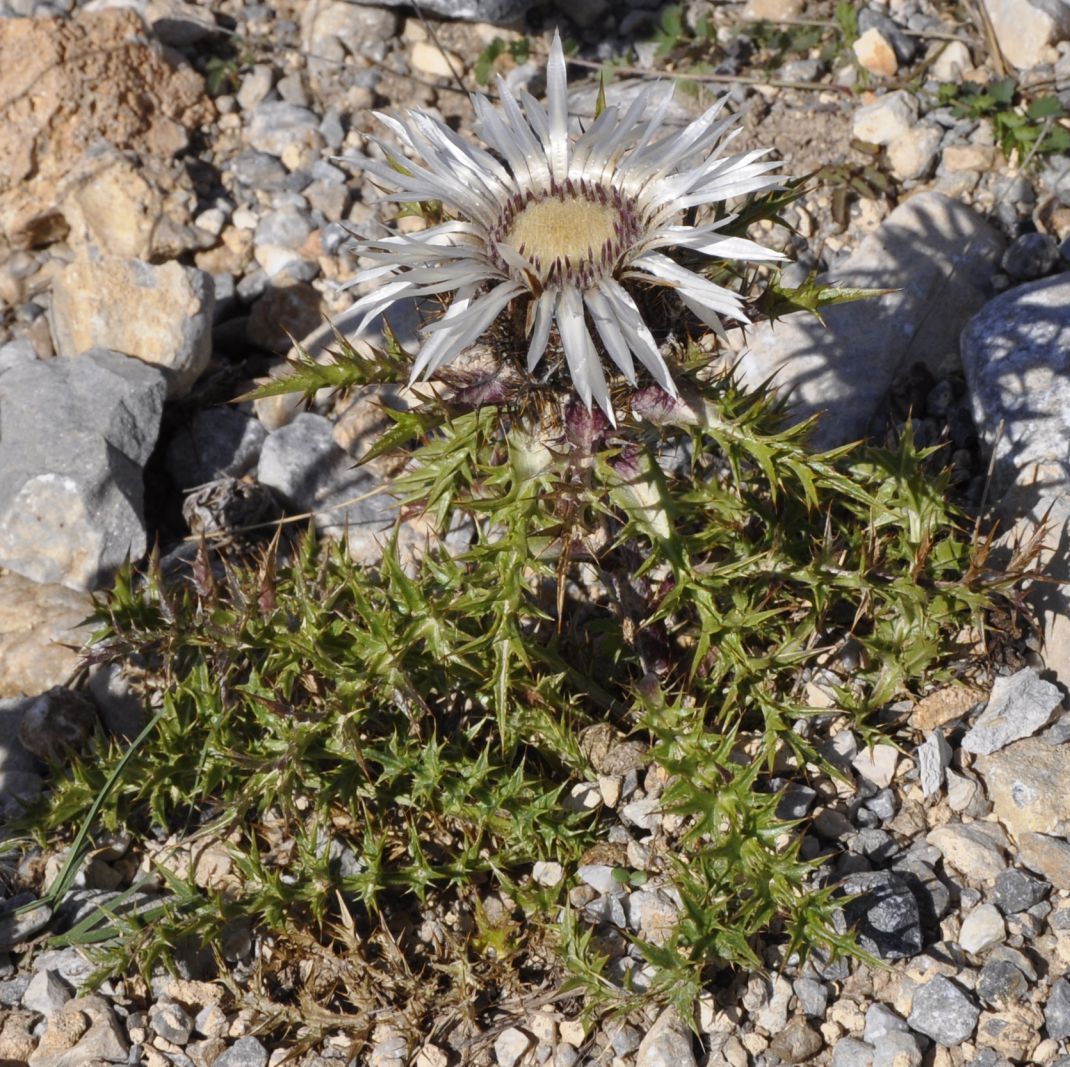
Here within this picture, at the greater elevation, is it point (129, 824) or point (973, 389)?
point (973, 389)

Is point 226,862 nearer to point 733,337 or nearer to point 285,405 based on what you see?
point 285,405

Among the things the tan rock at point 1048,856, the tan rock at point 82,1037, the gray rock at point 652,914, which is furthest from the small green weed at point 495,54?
the tan rock at point 82,1037

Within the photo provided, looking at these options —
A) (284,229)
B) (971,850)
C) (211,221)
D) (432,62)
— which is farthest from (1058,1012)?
(432,62)

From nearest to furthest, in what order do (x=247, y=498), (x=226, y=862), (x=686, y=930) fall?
(x=686, y=930) < (x=226, y=862) < (x=247, y=498)

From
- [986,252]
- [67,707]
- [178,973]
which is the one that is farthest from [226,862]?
[986,252]

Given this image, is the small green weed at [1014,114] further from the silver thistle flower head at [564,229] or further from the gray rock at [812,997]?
the gray rock at [812,997]

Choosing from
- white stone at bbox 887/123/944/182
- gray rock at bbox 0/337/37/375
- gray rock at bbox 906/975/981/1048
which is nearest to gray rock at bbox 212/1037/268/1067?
gray rock at bbox 906/975/981/1048
